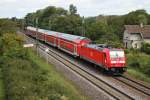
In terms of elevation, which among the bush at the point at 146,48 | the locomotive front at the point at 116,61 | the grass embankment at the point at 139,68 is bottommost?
the bush at the point at 146,48

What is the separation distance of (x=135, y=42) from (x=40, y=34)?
22.4 metres

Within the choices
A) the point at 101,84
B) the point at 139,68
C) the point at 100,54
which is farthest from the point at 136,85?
the point at 139,68

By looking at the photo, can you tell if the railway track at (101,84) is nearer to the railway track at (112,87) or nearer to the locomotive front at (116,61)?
the railway track at (112,87)

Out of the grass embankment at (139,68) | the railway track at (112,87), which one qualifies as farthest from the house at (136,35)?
the railway track at (112,87)

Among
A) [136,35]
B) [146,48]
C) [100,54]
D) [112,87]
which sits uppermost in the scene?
[100,54]

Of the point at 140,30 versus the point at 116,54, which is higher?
the point at 116,54

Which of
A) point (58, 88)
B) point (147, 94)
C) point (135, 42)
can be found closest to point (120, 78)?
point (147, 94)

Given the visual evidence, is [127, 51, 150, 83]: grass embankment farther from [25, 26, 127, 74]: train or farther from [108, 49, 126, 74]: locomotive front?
[25, 26, 127, 74]: train

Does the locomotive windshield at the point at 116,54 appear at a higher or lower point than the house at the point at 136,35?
higher

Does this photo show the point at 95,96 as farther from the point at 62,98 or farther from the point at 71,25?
the point at 71,25

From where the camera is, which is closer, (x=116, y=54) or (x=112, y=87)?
(x=112, y=87)

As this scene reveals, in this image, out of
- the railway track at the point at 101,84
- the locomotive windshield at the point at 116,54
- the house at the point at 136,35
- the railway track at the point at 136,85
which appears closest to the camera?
the railway track at the point at 101,84

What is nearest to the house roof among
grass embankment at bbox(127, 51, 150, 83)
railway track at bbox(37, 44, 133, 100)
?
grass embankment at bbox(127, 51, 150, 83)

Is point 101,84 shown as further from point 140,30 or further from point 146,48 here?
point 140,30
